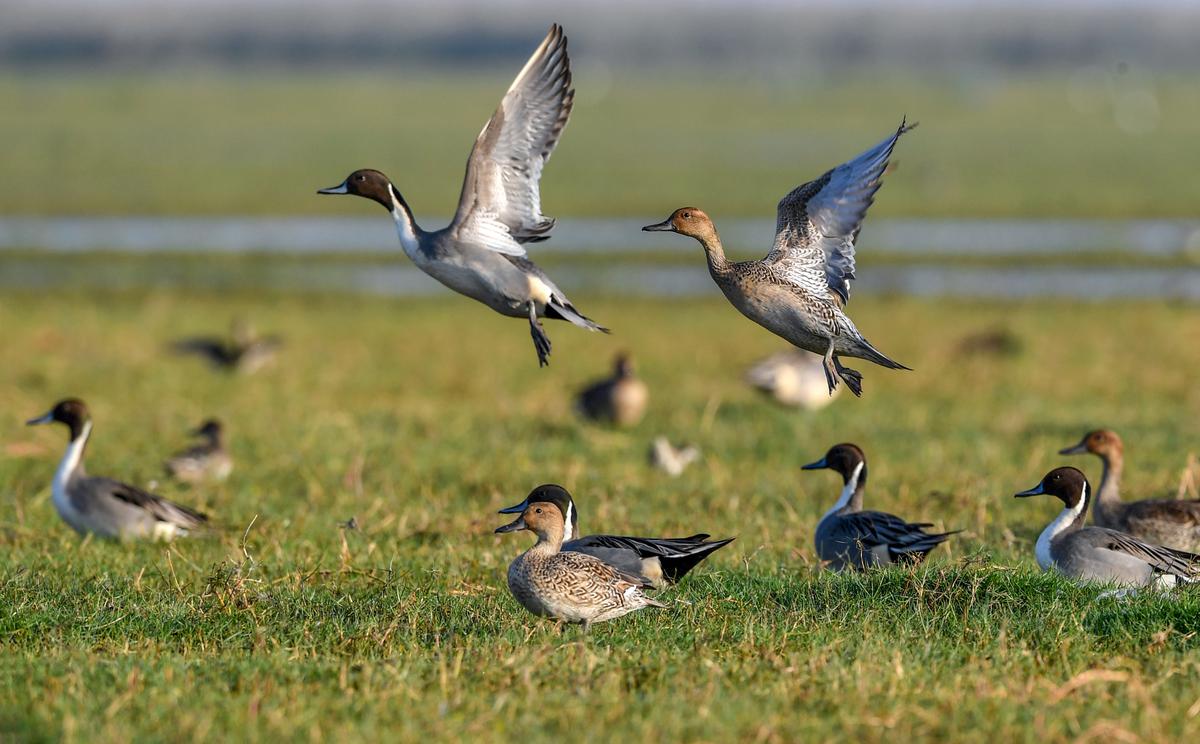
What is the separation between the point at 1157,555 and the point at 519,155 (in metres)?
3.55

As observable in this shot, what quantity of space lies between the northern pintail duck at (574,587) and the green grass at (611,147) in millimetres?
5479

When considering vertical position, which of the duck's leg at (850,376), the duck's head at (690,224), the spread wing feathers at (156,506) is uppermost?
the duck's head at (690,224)

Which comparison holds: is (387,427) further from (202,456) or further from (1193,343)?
(1193,343)

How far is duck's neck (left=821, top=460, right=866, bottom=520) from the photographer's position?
339 inches

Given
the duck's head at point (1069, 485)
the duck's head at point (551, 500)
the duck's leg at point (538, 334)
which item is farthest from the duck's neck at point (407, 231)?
the duck's head at point (1069, 485)

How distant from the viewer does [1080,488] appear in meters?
7.79

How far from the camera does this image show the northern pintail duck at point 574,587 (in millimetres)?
6430

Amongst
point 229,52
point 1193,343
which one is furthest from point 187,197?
point 229,52

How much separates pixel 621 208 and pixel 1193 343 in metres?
22.8

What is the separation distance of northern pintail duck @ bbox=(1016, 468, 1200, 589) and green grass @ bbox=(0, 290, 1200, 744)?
211 mm

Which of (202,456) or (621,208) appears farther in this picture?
(621,208)

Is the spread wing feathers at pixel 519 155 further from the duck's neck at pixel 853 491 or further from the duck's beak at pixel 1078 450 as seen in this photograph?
the duck's beak at pixel 1078 450

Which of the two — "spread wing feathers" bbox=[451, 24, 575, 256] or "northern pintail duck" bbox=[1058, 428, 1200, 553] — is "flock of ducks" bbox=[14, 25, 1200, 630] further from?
"northern pintail duck" bbox=[1058, 428, 1200, 553]

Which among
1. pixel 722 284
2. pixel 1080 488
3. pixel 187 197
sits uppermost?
pixel 722 284
